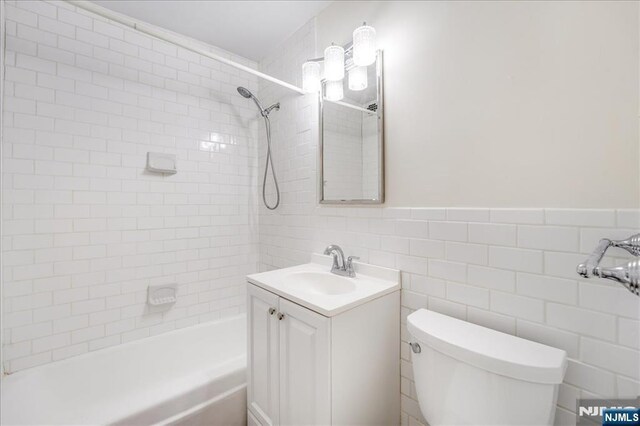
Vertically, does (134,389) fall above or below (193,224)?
below

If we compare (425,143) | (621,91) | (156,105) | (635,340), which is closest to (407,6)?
(425,143)

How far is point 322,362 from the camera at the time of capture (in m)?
0.98

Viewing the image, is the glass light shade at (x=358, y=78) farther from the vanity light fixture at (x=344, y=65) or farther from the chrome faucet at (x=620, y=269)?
the chrome faucet at (x=620, y=269)

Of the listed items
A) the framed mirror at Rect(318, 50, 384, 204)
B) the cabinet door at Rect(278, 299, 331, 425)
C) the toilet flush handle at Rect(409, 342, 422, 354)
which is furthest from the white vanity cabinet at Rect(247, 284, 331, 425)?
the framed mirror at Rect(318, 50, 384, 204)

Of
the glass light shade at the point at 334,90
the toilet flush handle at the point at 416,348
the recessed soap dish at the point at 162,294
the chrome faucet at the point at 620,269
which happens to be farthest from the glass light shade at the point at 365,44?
the recessed soap dish at the point at 162,294

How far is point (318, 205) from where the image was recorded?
1758 millimetres

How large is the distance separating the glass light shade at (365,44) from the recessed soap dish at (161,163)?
1435mm

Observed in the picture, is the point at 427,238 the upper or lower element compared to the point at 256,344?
upper

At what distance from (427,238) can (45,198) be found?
2092 mm

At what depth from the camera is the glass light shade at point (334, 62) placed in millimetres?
1465

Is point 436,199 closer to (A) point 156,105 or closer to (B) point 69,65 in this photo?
(A) point 156,105

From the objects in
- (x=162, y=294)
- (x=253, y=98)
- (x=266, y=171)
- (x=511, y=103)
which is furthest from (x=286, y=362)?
(x=253, y=98)

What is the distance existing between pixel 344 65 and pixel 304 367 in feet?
5.11

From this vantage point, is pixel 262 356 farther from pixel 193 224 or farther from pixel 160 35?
pixel 160 35
